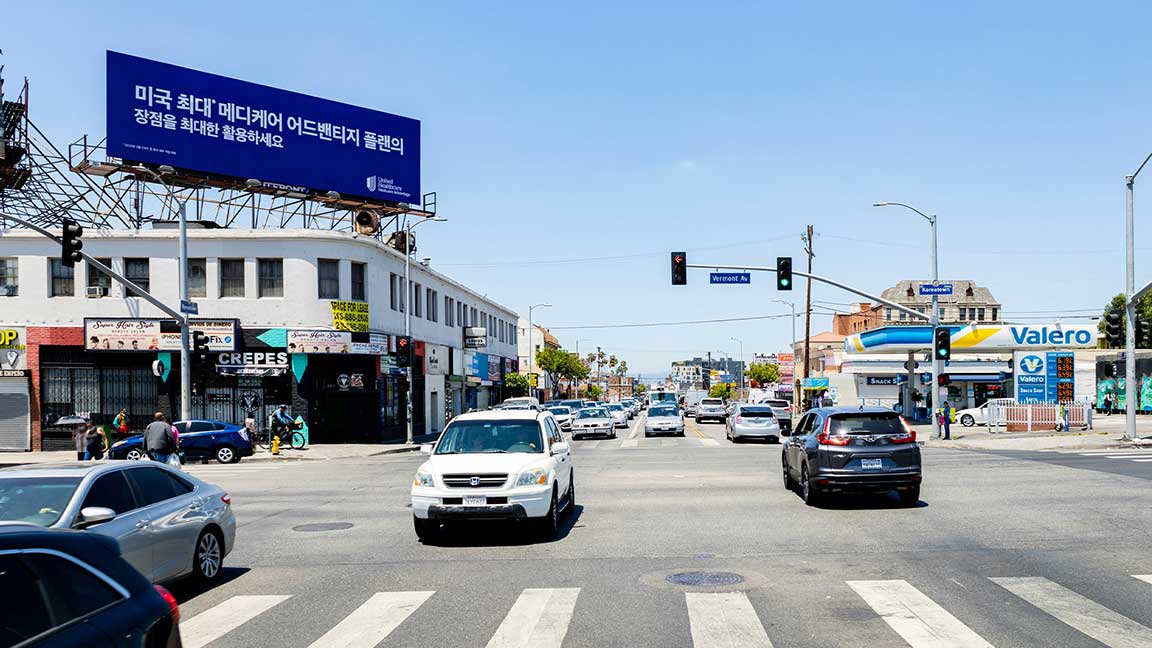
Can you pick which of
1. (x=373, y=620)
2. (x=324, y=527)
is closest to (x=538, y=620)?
(x=373, y=620)

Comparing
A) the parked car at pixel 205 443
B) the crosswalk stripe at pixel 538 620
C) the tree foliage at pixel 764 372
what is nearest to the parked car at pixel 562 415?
the parked car at pixel 205 443

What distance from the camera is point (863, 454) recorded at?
15.5 meters

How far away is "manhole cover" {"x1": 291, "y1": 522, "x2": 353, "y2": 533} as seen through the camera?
14.5 metres

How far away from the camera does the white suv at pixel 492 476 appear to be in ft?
41.1

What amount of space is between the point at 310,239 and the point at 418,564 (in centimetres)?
2984

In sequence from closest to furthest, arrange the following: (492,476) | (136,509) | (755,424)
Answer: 1. (136,509)
2. (492,476)
3. (755,424)

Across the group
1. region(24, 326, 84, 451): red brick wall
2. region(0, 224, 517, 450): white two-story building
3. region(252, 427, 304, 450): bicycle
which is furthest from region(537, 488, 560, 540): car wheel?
region(24, 326, 84, 451): red brick wall

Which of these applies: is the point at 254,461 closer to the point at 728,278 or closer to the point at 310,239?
the point at 310,239

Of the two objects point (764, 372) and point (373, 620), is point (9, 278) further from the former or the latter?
point (764, 372)

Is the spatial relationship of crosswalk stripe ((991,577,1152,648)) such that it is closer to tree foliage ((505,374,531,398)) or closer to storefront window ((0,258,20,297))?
storefront window ((0,258,20,297))

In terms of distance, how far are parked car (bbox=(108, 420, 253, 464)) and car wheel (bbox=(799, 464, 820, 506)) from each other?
2104cm

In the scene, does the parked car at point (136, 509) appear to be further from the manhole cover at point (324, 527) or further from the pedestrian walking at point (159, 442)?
the pedestrian walking at point (159, 442)

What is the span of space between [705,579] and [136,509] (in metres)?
5.59

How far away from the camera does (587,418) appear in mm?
45062
